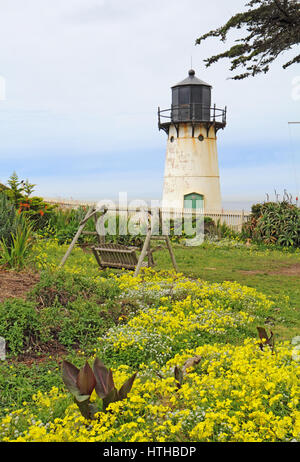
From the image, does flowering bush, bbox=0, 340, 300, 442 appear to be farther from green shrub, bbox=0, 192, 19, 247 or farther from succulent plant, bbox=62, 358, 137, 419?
green shrub, bbox=0, 192, 19, 247

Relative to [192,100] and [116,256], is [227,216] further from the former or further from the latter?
[116,256]

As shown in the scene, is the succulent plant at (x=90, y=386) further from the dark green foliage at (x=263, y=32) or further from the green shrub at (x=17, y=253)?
the dark green foliage at (x=263, y=32)

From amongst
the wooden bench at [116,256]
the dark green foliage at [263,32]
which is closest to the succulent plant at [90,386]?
the wooden bench at [116,256]

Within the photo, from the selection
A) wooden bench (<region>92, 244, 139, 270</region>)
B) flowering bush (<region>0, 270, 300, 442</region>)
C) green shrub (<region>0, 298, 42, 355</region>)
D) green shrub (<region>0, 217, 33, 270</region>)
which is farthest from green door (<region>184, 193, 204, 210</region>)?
green shrub (<region>0, 298, 42, 355</region>)

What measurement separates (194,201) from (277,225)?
8.99 meters

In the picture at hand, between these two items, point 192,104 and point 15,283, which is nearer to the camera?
point 15,283

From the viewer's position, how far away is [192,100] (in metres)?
28.0

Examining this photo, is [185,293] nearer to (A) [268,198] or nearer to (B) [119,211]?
(B) [119,211]

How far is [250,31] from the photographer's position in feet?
47.5

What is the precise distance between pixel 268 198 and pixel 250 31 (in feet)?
29.7

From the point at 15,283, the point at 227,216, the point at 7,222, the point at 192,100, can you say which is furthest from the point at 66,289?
the point at 192,100

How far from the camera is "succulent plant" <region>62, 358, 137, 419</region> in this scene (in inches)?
135

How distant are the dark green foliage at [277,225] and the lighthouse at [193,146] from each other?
291 inches
